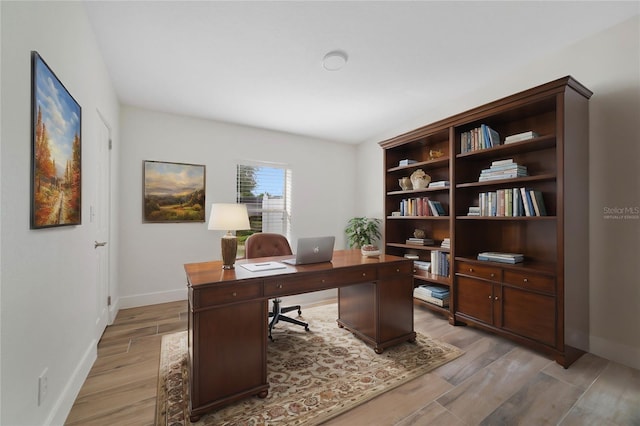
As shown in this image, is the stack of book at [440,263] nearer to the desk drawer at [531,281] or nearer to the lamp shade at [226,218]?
the desk drawer at [531,281]

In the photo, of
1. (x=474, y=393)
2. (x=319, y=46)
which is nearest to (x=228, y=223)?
(x=319, y=46)

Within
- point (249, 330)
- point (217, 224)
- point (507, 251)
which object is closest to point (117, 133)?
point (217, 224)

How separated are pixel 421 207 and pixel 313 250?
5.99 ft

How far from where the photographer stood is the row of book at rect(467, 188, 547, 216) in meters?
2.36

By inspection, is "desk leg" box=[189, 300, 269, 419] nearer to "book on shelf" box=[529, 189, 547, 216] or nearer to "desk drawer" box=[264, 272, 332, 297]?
"desk drawer" box=[264, 272, 332, 297]

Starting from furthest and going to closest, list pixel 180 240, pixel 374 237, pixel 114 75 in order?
pixel 374 237
pixel 180 240
pixel 114 75

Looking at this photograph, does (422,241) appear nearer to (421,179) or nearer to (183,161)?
(421,179)

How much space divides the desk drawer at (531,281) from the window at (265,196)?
3.15 meters

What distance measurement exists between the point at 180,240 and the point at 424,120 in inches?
148

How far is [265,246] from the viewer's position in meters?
2.96

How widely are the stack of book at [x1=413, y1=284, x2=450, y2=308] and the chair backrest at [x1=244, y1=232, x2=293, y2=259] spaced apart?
1.68 meters

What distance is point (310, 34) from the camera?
2.17 meters

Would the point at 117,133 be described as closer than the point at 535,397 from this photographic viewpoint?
No

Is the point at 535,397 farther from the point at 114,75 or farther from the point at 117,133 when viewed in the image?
the point at 117,133
